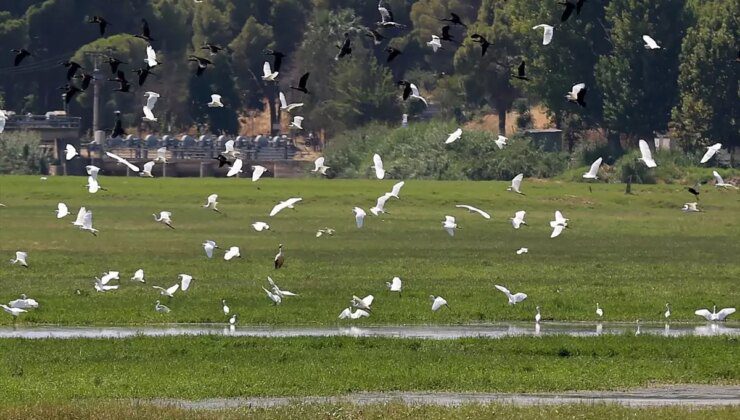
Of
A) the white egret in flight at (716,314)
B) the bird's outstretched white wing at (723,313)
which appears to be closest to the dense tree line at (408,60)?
the white egret in flight at (716,314)

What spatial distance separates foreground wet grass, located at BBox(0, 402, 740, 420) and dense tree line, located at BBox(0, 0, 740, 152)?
68879 mm

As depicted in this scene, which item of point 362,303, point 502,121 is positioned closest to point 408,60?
point 502,121

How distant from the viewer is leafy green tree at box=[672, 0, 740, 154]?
99.6 meters

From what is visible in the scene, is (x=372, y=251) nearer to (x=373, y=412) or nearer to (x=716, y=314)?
(x=716, y=314)

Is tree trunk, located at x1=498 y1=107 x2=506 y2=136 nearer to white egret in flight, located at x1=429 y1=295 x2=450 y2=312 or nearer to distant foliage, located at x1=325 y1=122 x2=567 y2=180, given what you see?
distant foliage, located at x1=325 y1=122 x2=567 y2=180

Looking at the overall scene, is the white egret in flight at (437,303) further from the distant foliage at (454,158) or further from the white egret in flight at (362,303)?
the distant foliage at (454,158)

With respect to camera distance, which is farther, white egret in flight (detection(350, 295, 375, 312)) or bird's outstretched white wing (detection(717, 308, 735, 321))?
bird's outstretched white wing (detection(717, 308, 735, 321))

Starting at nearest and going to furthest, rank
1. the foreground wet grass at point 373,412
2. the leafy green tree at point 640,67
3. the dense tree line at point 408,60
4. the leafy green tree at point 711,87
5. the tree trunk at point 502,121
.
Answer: the foreground wet grass at point 373,412
the leafy green tree at point 711,87
the dense tree line at point 408,60
the leafy green tree at point 640,67
the tree trunk at point 502,121

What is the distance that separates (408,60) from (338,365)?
106215 millimetres

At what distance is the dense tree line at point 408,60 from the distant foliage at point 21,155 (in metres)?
16.9

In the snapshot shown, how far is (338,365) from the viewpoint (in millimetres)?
31469

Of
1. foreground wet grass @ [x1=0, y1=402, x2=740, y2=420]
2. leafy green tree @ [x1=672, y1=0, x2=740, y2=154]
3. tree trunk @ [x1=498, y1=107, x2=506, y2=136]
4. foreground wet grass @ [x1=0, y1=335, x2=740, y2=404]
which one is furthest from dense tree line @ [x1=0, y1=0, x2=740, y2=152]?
foreground wet grass @ [x1=0, y1=402, x2=740, y2=420]

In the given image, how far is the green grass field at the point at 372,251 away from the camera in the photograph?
41219 millimetres

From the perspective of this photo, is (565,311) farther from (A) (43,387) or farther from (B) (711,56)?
(B) (711,56)
